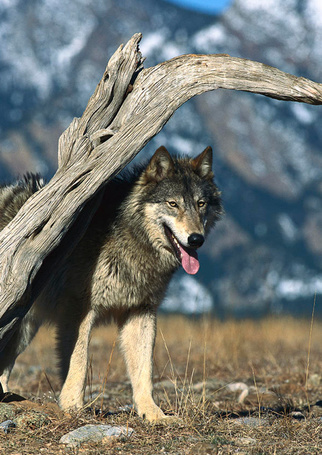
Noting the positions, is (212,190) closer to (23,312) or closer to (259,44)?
(23,312)

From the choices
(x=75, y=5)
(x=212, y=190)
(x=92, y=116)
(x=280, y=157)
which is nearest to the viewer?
(x=92, y=116)

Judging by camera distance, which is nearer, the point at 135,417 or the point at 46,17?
the point at 135,417

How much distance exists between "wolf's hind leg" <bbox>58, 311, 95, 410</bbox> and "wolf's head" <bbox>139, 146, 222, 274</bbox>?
0.94 metres

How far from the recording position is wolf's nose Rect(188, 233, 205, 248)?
4.39 meters

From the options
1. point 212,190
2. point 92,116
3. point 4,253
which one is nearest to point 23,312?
point 4,253

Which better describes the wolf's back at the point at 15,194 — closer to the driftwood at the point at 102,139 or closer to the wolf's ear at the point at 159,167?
the driftwood at the point at 102,139

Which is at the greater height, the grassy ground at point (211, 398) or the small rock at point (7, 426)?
the grassy ground at point (211, 398)

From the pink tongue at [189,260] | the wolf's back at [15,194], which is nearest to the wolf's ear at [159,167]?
the pink tongue at [189,260]

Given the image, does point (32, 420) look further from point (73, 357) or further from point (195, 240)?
point (195, 240)

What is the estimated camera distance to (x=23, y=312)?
13.7 feet

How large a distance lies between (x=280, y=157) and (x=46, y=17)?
97.3 m

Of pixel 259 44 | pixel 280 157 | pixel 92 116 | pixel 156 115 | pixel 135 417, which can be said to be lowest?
pixel 135 417

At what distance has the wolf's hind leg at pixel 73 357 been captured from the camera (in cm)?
450

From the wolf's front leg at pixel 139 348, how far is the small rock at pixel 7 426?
127 cm
